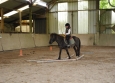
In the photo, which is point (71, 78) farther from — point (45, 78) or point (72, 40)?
point (72, 40)

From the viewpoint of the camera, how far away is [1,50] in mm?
14141

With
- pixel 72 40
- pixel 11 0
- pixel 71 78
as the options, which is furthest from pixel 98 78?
pixel 11 0

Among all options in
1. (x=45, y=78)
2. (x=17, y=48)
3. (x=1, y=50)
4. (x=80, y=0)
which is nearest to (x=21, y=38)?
(x=17, y=48)

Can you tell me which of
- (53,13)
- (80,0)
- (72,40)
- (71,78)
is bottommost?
(71,78)

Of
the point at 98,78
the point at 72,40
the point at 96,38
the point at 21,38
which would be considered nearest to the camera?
the point at 98,78

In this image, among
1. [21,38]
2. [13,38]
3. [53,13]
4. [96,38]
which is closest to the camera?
[13,38]

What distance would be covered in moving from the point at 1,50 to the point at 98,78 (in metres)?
10.6

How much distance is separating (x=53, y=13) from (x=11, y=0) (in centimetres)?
727

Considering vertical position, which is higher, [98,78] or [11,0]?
[11,0]

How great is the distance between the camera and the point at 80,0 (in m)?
22.8

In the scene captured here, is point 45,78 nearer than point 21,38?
Yes

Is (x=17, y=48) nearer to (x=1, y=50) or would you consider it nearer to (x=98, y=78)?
(x=1, y=50)

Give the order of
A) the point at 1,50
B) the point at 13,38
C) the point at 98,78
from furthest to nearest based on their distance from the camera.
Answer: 1. the point at 13,38
2. the point at 1,50
3. the point at 98,78

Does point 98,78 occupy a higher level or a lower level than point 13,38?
lower
